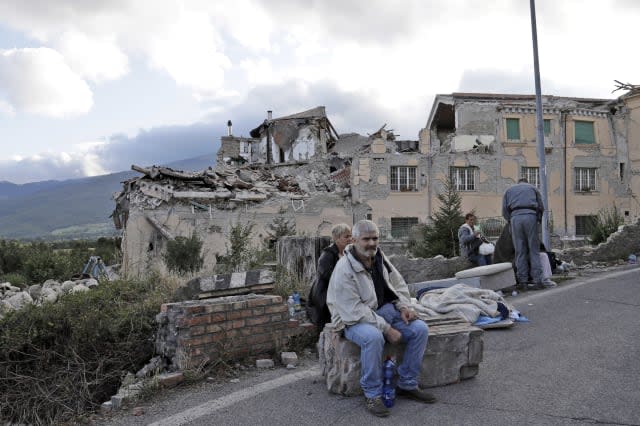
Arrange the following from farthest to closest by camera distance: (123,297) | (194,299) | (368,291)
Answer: (123,297) → (194,299) → (368,291)

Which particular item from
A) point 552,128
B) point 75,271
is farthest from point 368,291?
point 552,128

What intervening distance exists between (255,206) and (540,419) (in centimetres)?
2440

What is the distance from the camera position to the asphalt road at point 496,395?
12.7ft

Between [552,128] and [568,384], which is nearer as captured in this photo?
[568,384]

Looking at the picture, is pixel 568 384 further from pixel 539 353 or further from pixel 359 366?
pixel 359 366

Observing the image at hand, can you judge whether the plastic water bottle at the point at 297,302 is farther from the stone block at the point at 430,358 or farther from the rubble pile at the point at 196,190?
the rubble pile at the point at 196,190

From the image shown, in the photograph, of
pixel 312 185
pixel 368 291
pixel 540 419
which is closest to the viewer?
pixel 540 419

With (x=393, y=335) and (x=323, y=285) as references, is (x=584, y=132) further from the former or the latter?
(x=393, y=335)

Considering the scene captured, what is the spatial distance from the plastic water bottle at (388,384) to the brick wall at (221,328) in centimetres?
200

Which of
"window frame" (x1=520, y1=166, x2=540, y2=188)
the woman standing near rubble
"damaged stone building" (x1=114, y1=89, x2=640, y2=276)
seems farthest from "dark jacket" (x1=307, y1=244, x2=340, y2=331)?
"window frame" (x1=520, y1=166, x2=540, y2=188)

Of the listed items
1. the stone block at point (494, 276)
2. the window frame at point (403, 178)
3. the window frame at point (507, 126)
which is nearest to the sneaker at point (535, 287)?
the stone block at point (494, 276)

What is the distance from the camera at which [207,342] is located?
5320 millimetres

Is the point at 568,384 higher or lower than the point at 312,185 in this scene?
lower

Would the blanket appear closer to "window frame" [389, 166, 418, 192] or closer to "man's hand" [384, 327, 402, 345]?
"man's hand" [384, 327, 402, 345]
